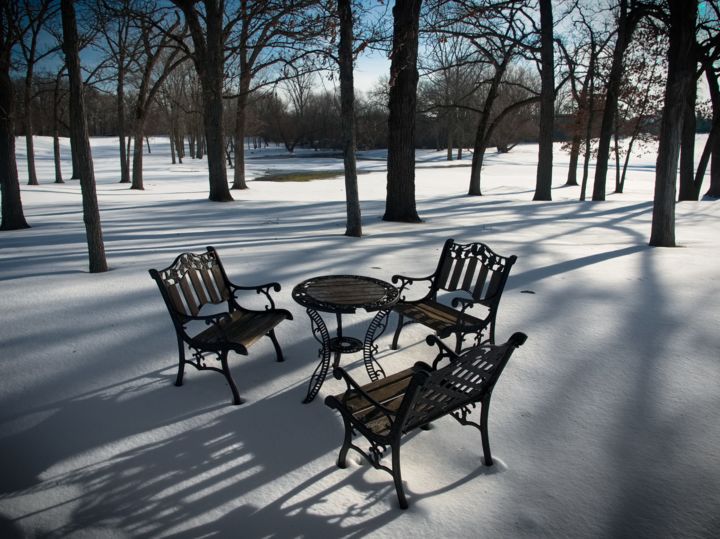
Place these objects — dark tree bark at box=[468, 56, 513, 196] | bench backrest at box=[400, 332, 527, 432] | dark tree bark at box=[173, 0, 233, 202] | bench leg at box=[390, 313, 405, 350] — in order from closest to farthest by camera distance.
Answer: bench backrest at box=[400, 332, 527, 432]
bench leg at box=[390, 313, 405, 350]
dark tree bark at box=[173, 0, 233, 202]
dark tree bark at box=[468, 56, 513, 196]

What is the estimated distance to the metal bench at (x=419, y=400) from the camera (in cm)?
247

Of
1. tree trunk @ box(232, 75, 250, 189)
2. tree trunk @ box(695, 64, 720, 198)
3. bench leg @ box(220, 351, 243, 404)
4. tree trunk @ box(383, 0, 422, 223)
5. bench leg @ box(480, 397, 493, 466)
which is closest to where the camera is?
bench leg @ box(480, 397, 493, 466)

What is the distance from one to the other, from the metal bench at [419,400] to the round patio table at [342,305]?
29.9 inches

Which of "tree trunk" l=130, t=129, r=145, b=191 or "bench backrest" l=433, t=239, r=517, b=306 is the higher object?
"tree trunk" l=130, t=129, r=145, b=191

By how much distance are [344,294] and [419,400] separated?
1.69 meters

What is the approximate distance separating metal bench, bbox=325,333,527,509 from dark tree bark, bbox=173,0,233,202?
45.0 feet

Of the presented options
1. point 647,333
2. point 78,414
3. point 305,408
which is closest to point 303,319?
point 305,408

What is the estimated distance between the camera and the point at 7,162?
11211 mm

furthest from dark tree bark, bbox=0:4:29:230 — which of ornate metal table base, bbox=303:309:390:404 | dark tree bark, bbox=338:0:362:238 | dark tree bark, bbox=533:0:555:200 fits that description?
dark tree bark, bbox=533:0:555:200

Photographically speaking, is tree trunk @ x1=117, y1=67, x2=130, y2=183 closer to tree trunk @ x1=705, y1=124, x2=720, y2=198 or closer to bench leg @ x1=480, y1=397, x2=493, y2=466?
bench leg @ x1=480, y1=397, x2=493, y2=466

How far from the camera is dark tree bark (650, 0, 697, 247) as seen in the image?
7977mm

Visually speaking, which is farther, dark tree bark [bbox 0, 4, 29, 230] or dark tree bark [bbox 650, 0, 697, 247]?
dark tree bark [bbox 0, 4, 29, 230]

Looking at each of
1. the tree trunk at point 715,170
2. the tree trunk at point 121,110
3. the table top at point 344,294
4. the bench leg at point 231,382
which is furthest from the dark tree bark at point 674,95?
the tree trunk at point 121,110

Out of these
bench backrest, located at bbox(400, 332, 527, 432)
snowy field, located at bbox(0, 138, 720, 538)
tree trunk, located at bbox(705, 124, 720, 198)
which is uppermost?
tree trunk, located at bbox(705, 124, 720, 198)
